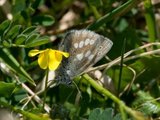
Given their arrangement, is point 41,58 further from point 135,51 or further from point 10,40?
point 135,51

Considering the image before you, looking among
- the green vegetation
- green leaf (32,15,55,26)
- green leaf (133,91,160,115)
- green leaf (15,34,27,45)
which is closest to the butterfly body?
the green vegetation

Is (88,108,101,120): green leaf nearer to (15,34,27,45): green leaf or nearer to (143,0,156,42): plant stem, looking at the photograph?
(15,34,27,45): green leaf

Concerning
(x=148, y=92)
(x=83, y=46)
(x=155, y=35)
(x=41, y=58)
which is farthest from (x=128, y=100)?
(x=41, y=58)

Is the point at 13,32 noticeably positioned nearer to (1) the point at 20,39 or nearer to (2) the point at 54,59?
(1) the point at 20,39

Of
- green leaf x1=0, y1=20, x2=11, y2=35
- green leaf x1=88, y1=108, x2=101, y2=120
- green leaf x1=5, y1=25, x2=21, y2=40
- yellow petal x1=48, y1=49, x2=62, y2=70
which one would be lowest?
green leaf x1=88, y1=108, x2=101, y2=120

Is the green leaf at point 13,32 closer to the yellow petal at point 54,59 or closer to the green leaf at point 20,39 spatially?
the green leaf at point 20,39

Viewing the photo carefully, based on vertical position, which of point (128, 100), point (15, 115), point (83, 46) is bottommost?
point (128, 100)
